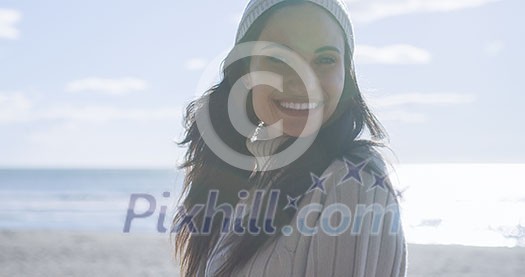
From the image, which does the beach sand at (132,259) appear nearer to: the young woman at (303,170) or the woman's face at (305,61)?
the young woman at (303,170)

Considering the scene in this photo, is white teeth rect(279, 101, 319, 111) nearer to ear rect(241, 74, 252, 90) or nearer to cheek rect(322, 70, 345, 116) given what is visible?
cheek rect(322, 70, 345, 116)

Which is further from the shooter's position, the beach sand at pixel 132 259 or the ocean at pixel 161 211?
the ocean at pixel 161 211

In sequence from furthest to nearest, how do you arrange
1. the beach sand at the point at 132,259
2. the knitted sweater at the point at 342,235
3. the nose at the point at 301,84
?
the beach sand at the point at 132,259 < the nose at the point at 301,84 < the knitted sweater at the point at 342,235

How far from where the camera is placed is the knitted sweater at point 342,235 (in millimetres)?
1533

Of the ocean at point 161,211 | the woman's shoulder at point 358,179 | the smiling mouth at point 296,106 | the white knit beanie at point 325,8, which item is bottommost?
the woman's shoulder at point 358,179

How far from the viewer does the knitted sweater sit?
1.53 metres

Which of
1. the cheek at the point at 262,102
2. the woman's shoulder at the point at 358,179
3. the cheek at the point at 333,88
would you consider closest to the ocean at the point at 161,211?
the woman's shoulder at the point at 358,179

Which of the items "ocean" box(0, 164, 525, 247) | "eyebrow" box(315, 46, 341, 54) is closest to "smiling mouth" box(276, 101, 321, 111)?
"eyebrow" box(315, 46, 341, 54)

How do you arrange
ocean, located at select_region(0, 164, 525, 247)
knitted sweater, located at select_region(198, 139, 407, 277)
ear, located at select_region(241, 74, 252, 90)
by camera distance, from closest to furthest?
knitted sweater, located at select_region(198, 139, 407, 277), ear, located at select_region(241, 74, 252, 90), ocean, located at select_region(0, 164, 525, 247)

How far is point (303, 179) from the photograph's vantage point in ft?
5.60

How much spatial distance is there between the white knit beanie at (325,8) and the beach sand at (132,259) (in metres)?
5.25

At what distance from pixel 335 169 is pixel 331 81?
0.17 meters

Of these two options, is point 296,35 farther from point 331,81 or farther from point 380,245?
point 380,245

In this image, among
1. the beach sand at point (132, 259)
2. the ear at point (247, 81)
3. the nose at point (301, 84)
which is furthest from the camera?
the beach sand at point (132, 259)
